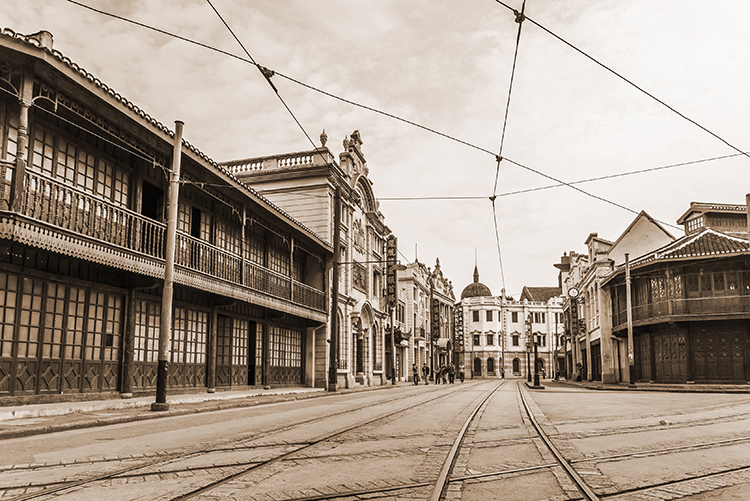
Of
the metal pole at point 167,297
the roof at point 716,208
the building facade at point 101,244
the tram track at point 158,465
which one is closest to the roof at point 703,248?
the roof at point 716,208

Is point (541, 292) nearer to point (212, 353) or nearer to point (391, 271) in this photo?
point (391, 271)

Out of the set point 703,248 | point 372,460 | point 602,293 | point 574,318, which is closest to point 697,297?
point 703,248

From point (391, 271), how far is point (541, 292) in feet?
228

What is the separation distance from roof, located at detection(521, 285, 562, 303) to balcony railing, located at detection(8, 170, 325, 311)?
88.9 m

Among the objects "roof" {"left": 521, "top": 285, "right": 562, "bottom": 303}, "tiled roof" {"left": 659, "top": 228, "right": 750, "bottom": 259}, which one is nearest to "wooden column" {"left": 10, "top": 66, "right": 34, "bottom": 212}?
"tiled roof" {"left": 659, "top": 228, "right": 750, "bottom": 259}

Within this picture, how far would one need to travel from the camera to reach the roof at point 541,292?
105688 millimetres

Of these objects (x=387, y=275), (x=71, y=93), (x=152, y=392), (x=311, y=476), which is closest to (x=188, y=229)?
(x=152, y=392)

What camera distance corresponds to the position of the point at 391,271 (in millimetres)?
45438

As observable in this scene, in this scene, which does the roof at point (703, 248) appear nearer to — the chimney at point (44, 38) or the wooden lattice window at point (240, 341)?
the wooden lattice window at point (240, 341)

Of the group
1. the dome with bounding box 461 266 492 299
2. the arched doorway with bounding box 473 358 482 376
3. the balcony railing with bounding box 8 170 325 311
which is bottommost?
the arched doorway with bounding box 473 358 482 376

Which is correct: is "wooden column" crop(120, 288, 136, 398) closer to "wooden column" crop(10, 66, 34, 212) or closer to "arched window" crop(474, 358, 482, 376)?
"wooden column" crop(10, 66, 34, 212)

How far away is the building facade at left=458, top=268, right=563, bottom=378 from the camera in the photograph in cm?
9088

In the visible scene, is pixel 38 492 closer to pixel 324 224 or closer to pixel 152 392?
pixel 152 392

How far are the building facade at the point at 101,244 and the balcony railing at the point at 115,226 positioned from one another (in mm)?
38
